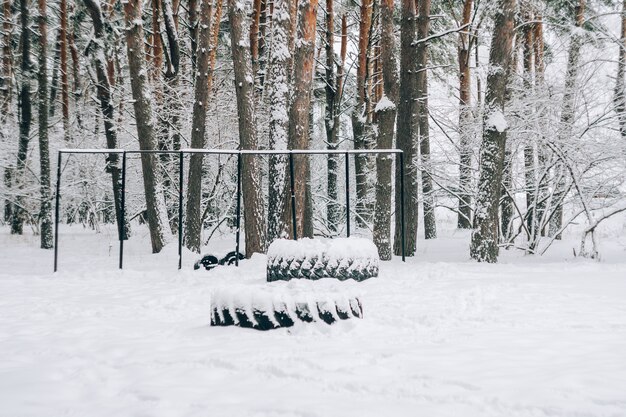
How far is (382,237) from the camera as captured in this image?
1130cm

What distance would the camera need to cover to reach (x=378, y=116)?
37.3 ft

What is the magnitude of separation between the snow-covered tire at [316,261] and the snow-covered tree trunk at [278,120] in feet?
8.66

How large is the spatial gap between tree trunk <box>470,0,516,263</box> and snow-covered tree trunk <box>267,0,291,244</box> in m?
3.75

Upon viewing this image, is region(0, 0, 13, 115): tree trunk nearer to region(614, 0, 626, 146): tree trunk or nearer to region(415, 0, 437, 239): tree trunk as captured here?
region(415, 0, 437, 239): tree trunk

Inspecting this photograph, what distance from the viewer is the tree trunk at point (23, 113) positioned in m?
16.9

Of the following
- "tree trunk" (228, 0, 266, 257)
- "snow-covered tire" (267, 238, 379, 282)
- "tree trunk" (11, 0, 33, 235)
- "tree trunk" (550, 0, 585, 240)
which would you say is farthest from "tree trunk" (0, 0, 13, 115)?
"tree trunk" (550, 0, 585, 240)

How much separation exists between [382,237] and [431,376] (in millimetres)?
7922

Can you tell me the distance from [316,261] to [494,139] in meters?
4.15

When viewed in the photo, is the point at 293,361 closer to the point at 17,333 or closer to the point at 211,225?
the point at 17,333

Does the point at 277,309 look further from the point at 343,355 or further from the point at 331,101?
the point at 331,101

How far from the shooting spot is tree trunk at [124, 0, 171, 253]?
43.2 feet

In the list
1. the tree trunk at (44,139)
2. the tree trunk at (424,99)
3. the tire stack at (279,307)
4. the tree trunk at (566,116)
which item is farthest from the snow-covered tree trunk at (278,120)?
the tree trunk at (44,139)

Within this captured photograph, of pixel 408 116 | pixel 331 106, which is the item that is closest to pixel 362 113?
pixel 331 106

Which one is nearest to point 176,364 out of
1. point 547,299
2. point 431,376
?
point 431,376
